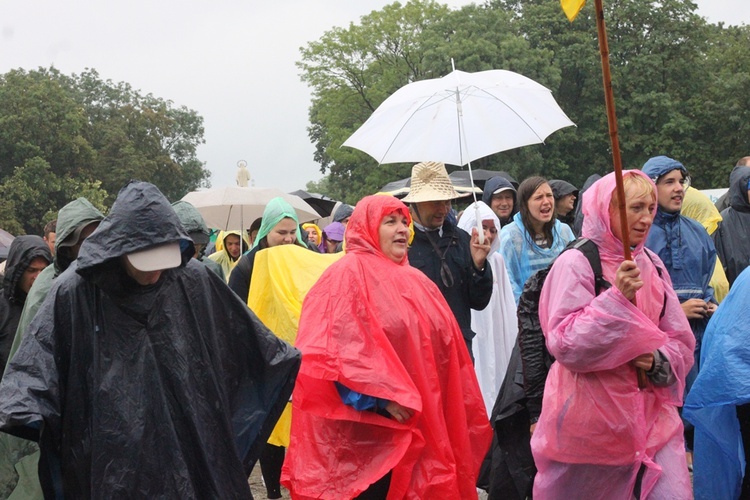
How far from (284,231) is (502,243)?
1.55 metres

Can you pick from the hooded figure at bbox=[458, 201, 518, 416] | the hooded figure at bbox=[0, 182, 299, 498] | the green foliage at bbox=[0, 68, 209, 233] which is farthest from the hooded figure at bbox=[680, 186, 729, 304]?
the green foliage at bbox=[0, 68, 209, 233]

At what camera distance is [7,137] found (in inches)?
2050

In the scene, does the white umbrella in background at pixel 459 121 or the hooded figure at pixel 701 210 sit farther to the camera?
the hooded figure at pixel 701 210

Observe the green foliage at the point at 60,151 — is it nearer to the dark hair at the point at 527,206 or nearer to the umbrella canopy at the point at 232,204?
the umbrella canopy at the point at 232,204

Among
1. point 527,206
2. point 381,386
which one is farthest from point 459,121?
point 381,386

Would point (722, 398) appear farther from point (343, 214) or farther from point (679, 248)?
point (343, 214)

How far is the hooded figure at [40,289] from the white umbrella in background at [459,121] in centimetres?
254

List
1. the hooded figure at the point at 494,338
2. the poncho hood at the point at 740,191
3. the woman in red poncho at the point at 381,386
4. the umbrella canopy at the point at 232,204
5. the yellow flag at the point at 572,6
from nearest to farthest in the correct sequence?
the yellow flag at the point at 572,6, the woman in red poncho at the point at 381,386, the poncho hood at the point at 740,191, the hooded figure at the point at 494,338, the umbrella canopy at the point at 232,204

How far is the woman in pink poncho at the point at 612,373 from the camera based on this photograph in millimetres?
4137

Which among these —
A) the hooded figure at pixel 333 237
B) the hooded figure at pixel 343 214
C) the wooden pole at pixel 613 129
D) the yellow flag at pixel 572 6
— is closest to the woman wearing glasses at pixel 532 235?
the wooden pole at pixel 613 129

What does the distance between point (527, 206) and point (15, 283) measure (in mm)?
3434

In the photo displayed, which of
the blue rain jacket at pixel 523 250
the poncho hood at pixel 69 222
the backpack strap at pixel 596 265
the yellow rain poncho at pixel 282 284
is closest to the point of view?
the backpack strap at pixel 596 265

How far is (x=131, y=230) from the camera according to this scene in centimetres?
378

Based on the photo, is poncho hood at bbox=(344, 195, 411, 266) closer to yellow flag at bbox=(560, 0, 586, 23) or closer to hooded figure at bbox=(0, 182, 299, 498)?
hooded figure at bbox=(0, 182, 299, 498)
